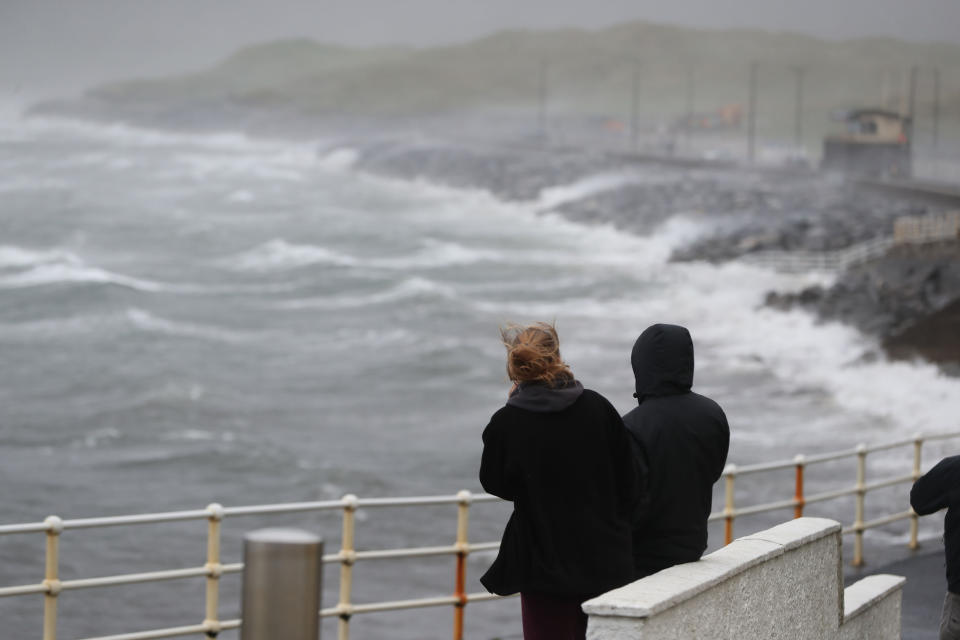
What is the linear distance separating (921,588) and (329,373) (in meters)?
23.8

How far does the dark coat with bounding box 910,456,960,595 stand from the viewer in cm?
451

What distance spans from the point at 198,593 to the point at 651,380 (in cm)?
1129

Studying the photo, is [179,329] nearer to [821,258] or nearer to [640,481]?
[821,258]

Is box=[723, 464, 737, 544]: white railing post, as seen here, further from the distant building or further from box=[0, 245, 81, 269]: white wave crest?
the distant building

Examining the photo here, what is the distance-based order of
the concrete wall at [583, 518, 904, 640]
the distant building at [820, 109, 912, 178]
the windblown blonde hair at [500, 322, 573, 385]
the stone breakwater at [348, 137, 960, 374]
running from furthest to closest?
the distant building at [820, 109, 912, 178], the stone breakwater at [348, 137, 960, 374], the windblown blonde hair at [500, 322, 573, 385], the concrete wall at [583, 518, 904, 640]

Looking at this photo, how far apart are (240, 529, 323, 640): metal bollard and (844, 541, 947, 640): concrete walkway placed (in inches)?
203

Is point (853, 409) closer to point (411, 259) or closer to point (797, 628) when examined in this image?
point (797, 628)

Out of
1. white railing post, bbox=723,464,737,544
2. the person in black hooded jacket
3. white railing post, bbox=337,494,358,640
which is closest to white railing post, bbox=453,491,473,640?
white railing post, bbox=337,494,358,640

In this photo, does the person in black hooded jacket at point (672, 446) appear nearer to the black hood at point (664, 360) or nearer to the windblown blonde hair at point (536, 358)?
the black hood at point (664, 360)

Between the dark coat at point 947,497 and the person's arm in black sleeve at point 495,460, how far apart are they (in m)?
1.62

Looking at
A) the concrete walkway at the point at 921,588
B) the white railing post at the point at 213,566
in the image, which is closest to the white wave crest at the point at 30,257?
the concrete walkway at the point at 921,588

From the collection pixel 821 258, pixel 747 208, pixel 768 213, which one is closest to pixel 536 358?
pixel 821 258

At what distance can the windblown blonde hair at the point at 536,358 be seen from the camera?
3729mm

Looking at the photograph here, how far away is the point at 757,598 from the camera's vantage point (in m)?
4.08
